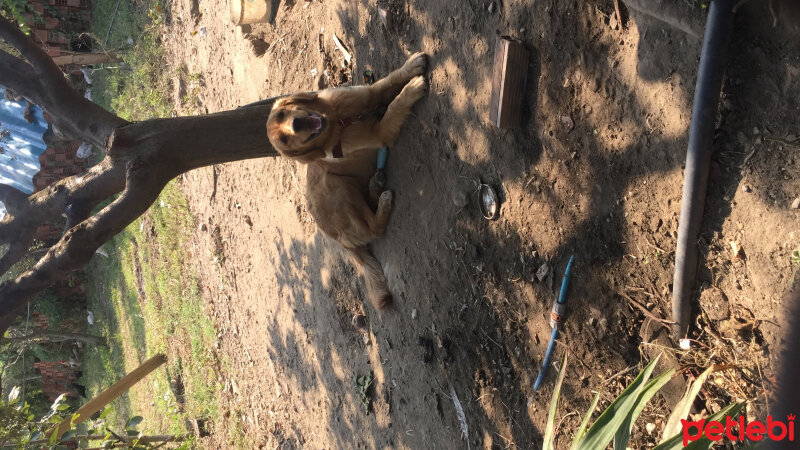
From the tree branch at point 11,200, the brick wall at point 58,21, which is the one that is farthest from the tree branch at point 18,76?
A: the brick wall at point 58,21

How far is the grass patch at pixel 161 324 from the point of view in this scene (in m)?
8.48

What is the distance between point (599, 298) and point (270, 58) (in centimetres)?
466

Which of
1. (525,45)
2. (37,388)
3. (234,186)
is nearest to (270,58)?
(234,186)

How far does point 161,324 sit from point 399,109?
7820 mm

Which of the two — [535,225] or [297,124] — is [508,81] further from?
[297,124]

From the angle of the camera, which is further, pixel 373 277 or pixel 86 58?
pixel 86 58

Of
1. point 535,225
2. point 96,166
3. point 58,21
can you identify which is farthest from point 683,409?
point 58,21

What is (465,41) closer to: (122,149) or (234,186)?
(122,149)

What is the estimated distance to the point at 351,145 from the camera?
12.8ft

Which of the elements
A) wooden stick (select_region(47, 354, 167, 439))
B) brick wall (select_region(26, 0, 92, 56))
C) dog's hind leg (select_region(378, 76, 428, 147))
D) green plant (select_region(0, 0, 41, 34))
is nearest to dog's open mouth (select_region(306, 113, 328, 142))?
dog's hind leg (select_region(378, 76, 428, 147))

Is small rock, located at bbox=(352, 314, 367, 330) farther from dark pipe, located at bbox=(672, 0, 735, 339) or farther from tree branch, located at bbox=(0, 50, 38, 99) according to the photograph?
tree branch, located at bbox=(0, 50, 38, 99)

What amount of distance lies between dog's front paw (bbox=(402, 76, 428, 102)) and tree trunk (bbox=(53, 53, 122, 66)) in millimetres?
8649

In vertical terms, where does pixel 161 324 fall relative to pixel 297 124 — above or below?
below

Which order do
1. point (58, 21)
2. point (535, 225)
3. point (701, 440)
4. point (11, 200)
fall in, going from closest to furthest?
point (701, 440) < point (535, 225) < point (11, 200) < point (58, 21)
